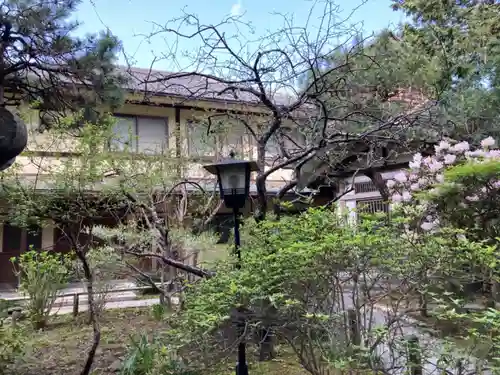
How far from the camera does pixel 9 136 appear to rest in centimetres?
263

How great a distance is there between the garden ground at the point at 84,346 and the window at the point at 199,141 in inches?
150

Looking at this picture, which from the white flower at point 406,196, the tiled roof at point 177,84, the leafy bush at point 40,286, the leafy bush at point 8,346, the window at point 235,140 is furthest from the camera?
the window at point 235,140

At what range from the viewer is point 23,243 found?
12070 mm

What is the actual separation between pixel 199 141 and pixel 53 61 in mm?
5984

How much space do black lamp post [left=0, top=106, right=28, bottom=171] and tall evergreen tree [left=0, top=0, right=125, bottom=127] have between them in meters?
0.19

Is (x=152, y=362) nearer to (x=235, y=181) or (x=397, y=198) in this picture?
(x=235, y=181)

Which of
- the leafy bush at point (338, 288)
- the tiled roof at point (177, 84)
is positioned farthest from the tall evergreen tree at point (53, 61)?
the leafy bush at point (338, 288)

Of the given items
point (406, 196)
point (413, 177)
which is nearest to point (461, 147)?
point (413, 177)

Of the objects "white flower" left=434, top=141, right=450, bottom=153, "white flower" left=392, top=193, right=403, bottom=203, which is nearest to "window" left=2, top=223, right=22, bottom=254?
"white flower" left=392, top=193, right=403, bottom=203

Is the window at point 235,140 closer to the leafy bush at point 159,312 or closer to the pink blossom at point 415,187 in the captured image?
the leafy bush at point 159,312

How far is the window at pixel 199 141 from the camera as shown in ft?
29.4

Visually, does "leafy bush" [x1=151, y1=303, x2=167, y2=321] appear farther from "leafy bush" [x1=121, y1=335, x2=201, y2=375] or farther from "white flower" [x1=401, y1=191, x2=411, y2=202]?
"white flower" [x1=401, y1=191, x2=411, y2=202]

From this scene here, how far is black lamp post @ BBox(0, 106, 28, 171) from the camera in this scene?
2.62 metres

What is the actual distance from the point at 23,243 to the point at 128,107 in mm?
5321
